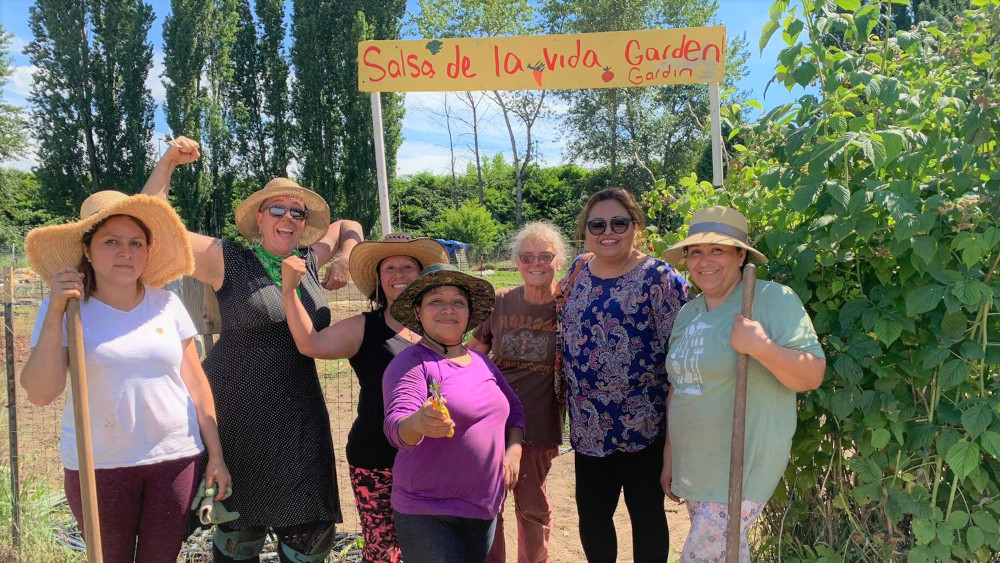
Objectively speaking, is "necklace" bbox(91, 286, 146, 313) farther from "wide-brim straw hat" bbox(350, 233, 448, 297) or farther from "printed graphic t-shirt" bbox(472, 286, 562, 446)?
"printed graphic t-shirt" bbox(472, 286, 562, 446)

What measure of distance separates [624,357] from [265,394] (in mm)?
1433

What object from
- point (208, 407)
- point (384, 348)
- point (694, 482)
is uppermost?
point (384, 348)

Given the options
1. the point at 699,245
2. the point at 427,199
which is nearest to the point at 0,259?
the point at 699,245

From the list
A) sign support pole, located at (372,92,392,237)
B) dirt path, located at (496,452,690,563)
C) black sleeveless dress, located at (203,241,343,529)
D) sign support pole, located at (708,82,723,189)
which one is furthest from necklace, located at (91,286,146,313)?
dirt path, located at (496,452,690,563)

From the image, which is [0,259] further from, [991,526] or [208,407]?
[991,526]

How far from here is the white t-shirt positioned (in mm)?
2230

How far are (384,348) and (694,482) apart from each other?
4.05 ft

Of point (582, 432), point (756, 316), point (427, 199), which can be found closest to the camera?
point (756, 316)

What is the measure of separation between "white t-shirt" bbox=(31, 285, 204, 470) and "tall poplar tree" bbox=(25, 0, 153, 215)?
2584 centimetres

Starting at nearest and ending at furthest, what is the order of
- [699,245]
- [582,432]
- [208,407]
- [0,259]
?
[699,245] < [208,407] < [582,432] < [0,259]

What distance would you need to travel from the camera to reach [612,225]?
2.80m

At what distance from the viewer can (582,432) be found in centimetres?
279

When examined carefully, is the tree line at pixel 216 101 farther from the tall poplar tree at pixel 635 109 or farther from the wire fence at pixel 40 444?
the wire fence at pixel 40 444

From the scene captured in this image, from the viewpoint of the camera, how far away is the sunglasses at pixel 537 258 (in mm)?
3135
